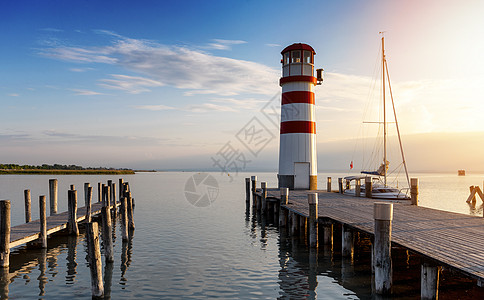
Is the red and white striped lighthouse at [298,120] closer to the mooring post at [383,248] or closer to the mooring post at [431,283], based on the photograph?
the mooring post at [383,248]

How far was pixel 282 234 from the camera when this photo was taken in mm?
21188

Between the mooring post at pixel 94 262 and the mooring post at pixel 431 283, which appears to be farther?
the mooring post at pixel 94 262

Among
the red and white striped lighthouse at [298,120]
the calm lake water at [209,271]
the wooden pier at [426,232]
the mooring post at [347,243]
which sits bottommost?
the calm lake water at [209,271]

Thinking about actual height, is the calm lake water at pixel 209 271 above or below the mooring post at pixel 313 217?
below

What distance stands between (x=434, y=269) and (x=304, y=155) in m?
20.1

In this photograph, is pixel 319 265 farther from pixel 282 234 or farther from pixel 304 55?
pixel 304 55

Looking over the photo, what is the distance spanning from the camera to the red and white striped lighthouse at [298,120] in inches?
1131

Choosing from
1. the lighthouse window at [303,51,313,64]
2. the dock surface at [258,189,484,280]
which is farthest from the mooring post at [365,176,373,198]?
the lighthouse window at [303,51,313,64]

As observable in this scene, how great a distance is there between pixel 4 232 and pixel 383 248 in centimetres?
1245

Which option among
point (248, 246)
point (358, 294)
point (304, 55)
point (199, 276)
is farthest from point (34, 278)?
point (304, 55)

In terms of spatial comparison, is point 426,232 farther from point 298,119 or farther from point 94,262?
point 298,119

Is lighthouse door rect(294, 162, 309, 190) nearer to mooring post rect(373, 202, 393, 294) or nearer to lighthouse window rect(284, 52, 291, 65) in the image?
lighthouse window rect(284, 52, 291, 65)

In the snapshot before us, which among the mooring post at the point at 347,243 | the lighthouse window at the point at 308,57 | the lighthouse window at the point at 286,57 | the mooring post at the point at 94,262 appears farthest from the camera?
the lighthouse window at the point at 286,57

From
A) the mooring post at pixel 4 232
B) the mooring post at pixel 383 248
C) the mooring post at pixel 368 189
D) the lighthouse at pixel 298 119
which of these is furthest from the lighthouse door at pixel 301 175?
the mooring post at pixel 4 232
